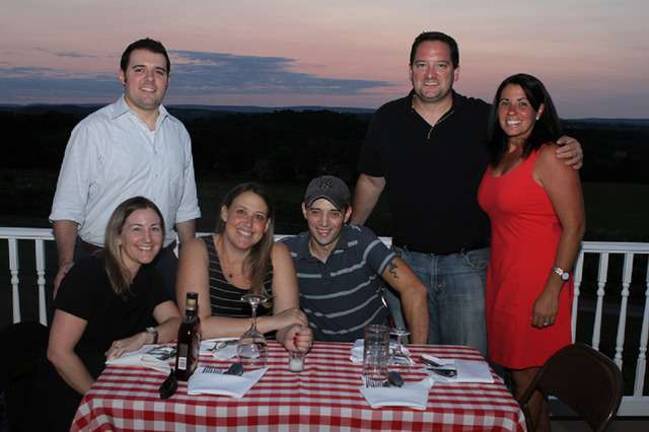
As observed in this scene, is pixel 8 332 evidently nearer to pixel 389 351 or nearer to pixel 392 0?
pixel 389 351

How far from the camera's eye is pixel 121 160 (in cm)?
298

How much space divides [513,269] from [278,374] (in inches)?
48.1

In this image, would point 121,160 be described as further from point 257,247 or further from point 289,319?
point 289,319

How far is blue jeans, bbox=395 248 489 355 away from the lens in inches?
117

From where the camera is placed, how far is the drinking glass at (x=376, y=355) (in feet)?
6.71

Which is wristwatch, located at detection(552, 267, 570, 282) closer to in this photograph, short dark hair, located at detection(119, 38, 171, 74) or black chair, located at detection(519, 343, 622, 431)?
black chair, located at detection(519, 343, 622, 431)

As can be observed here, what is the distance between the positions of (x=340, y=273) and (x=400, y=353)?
62 cm

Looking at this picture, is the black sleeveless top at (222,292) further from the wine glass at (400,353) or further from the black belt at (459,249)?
the black belt at (459,249)

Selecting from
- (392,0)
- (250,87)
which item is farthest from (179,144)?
(250,87)

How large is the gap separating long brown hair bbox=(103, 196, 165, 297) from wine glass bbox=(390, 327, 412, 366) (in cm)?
106

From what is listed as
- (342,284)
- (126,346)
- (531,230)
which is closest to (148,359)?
(126,346)

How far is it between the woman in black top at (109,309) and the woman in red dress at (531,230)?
1.43m

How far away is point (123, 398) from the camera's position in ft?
6.05

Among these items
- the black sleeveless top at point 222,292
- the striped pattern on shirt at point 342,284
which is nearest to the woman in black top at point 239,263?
the black sleeveless top at point 222,292
